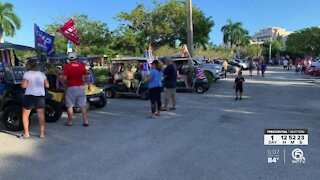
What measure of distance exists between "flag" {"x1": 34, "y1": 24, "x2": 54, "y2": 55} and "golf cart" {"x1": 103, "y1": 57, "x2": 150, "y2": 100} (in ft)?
10.4

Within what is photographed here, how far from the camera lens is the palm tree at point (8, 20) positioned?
57.6 metres

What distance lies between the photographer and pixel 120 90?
688 inches

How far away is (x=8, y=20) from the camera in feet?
192

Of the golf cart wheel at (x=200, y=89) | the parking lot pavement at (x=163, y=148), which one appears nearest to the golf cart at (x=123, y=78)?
the golf cart wheel at (x=200, y=89)

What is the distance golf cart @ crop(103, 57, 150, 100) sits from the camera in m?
17.0

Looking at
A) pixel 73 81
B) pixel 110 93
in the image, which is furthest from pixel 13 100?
pixel 110 93

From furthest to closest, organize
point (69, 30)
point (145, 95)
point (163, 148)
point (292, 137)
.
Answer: point (69, 30) → point (145, 95) → point (163, 148) → point (292, 137)

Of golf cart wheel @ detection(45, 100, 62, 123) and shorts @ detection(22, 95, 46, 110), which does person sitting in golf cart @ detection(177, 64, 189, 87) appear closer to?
golf cart wheel @ detection(45, 100, 62, 123)

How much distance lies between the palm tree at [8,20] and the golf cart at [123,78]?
4337 cm

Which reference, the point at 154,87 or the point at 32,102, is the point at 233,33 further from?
the point at 32,102

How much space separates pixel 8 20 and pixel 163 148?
5585 centimetres

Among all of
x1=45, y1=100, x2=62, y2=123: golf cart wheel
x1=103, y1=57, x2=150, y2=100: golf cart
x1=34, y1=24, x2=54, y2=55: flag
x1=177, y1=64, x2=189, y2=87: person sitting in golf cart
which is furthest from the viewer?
x1=177, y1=64, x2=189, y2=87: person sitting in golf cart
